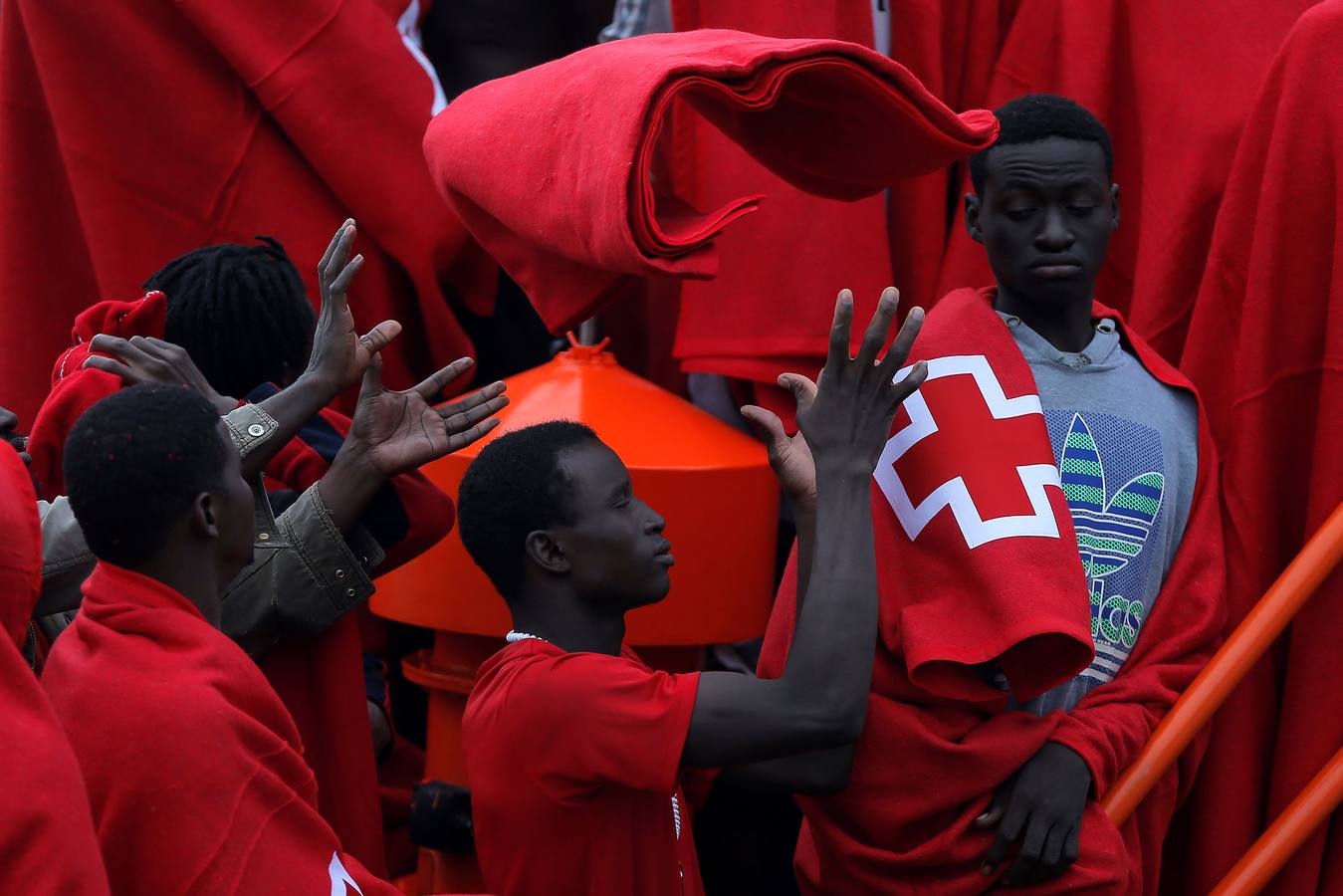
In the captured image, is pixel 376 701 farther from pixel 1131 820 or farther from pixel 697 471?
pixel 1131 820

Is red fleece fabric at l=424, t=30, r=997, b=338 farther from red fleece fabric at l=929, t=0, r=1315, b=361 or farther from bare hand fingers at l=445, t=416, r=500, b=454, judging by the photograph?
red fleece fabric at l=929, t=0, r=1315, b=361

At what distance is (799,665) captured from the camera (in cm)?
208

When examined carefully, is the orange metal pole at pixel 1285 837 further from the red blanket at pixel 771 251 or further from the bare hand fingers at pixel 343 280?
the bare hand fingers at pixel 343 280

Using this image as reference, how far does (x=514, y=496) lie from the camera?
2273mm

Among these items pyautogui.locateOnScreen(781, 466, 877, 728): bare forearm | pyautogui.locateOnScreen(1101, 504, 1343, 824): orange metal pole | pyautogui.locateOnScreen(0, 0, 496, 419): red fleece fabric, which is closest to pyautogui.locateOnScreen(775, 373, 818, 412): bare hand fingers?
pyautogui.locateOnScreen(781, 466, 877, 728): bare forearm

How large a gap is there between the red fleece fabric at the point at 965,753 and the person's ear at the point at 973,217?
0.87ft

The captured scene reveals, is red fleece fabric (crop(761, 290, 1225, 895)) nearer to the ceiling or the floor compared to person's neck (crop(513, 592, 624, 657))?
nearer to the floor

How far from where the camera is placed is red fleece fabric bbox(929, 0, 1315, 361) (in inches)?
123

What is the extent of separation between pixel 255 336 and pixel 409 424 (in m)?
0.30

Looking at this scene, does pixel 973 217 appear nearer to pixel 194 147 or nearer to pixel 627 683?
pixel 627 683

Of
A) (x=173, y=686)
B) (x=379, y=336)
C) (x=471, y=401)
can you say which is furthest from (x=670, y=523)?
(x=173, y=686)

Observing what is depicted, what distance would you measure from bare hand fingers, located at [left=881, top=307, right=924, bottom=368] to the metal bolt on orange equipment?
0.72 meters

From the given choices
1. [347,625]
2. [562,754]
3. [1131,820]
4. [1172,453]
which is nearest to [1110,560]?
[1172,453]

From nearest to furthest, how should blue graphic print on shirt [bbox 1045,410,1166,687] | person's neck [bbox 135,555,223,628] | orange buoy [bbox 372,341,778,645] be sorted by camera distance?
person's neck [bbox 135,555,223,628] → blue graphic print on shirt [bbox 1045,410,1166,687] → orange buoy [bbox 372,341,778,645]
